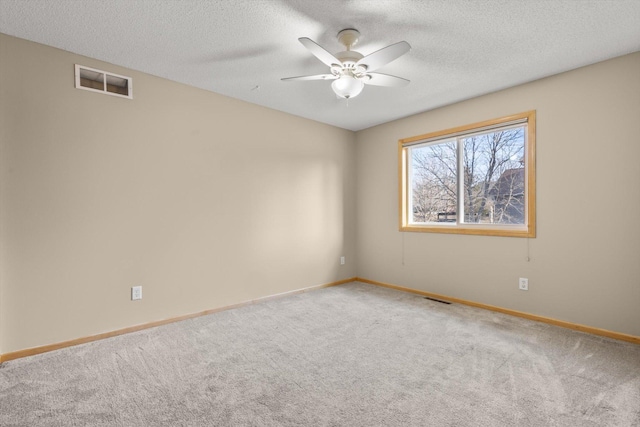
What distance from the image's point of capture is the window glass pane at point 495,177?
329cm

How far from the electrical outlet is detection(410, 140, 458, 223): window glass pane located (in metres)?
0.99

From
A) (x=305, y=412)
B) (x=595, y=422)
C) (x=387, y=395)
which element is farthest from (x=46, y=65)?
(x=595, y=422)

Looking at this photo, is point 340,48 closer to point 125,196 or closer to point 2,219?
point 125,196

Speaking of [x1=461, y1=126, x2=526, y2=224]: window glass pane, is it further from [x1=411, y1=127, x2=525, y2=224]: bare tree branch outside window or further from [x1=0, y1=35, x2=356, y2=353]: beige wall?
[x1=0, y1=35, x2=356, y2=353]: beige wall

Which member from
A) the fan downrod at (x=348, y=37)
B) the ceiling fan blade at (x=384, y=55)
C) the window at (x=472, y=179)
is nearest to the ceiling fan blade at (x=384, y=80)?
the ceiling fan blade at (x=384, y=55)

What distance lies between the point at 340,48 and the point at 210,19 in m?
0.96

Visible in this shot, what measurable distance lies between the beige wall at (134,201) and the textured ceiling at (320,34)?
1.28 feet

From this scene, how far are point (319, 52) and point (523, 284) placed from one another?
294 cm

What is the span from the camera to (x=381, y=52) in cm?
200

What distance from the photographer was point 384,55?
80.3 inches

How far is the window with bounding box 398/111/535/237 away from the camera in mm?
3223

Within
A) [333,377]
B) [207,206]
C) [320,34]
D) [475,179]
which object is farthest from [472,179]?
[207,206]

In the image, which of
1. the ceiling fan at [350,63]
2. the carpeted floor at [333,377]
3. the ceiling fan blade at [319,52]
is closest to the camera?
the carpeted floor at [333,377]

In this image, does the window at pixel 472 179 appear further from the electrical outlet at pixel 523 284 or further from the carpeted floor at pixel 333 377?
the carpeted floor at pixel 333 377
